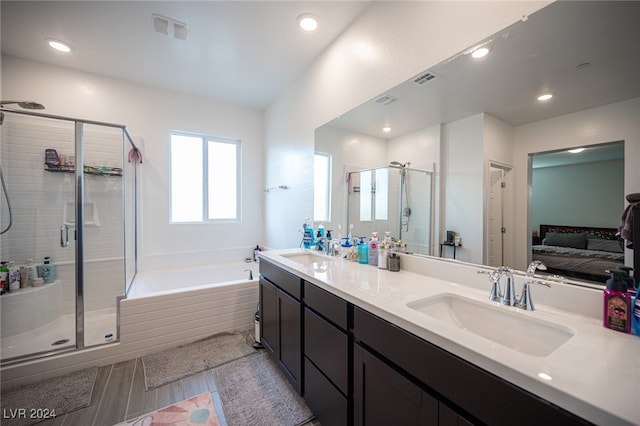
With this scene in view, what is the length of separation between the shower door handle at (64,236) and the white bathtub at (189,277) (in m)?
0.71

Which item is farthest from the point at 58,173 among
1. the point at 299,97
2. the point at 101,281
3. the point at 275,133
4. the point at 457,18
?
the point at 457,18

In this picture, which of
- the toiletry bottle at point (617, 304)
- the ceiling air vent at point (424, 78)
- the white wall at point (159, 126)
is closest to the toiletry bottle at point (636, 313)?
the toiletry bottle at point (617, 304)

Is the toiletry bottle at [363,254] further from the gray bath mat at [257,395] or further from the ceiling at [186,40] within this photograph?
the ceiling at [186,40]

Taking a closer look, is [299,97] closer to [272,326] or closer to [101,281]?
[272,326]

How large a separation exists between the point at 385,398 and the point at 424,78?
159 centimetres

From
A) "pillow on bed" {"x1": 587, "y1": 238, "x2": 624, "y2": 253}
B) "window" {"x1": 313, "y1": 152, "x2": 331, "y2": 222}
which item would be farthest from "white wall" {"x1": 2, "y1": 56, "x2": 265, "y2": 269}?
"pillow on bed" {"x1": 587, "y1": 238, "x2": 624, "y2": 253}

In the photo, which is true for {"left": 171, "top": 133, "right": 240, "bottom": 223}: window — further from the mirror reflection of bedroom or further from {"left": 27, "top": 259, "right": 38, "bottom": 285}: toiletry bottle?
the mirror reflection of bedroom

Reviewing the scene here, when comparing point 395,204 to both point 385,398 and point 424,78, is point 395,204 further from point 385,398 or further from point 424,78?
point 385,398

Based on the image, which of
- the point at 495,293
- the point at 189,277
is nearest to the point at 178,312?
the point at 189,277

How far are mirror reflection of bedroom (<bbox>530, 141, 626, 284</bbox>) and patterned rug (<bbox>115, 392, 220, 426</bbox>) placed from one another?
1.94m

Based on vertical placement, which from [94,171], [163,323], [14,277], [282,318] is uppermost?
[94,171]

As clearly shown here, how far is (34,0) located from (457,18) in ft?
9.47

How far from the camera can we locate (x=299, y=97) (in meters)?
2.76

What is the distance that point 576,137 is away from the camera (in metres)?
0.93
